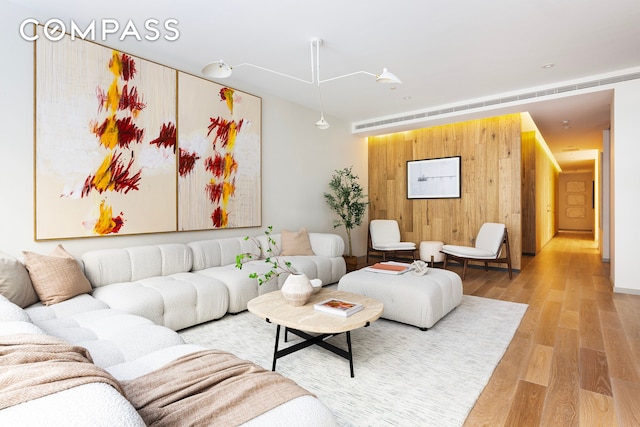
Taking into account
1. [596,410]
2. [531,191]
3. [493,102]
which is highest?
[493,102]

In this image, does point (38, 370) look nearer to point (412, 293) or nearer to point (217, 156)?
point (412, 293)

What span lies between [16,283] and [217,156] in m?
2.39

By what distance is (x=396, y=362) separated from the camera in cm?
243

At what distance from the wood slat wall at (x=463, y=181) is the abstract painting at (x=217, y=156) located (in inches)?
124

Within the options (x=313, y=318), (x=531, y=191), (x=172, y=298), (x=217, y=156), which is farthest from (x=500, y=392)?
(x=531, y=191)

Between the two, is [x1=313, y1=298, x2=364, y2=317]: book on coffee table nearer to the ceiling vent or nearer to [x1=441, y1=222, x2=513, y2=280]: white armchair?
[x1=441, y1=222, x2=513, y2=280]: white armchair

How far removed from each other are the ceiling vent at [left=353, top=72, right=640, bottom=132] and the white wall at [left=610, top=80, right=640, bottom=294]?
0.13 m

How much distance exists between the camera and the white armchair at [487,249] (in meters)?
5.01

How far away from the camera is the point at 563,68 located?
395 centimetres

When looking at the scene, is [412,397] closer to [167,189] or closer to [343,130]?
[167,189]

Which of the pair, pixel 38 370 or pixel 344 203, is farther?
pixel 344 203

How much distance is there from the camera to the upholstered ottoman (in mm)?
2985

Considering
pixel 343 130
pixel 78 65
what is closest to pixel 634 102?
pixel 343 130

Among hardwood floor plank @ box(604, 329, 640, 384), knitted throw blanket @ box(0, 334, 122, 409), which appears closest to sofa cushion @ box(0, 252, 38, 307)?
knitted throw blanket @ box(0, 334, 122, 409)
